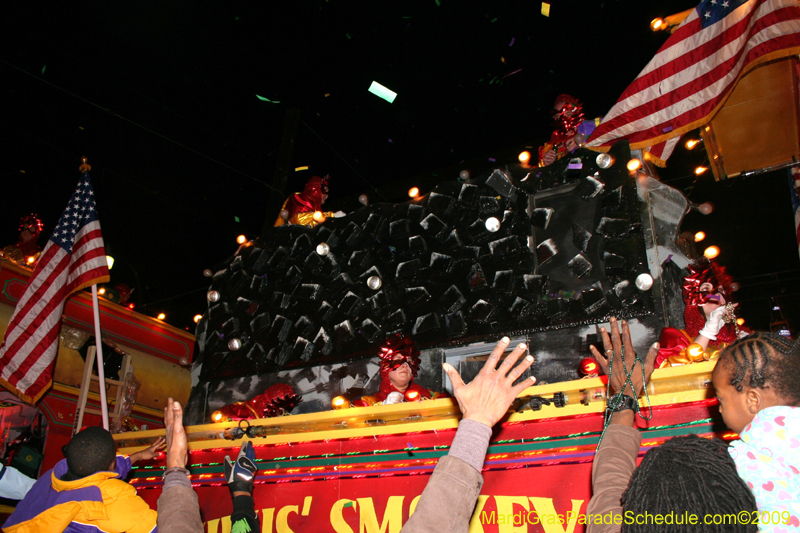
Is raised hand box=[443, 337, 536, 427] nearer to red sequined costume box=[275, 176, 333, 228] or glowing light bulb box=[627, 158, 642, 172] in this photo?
glowing light bulb box=[627, 158, 642, 172]

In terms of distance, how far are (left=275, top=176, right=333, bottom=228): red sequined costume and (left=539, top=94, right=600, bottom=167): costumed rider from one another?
100 inches

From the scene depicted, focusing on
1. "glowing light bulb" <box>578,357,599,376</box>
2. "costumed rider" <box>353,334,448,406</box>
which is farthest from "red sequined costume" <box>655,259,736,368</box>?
"costumed rider" <box>353,334,448,406</box>

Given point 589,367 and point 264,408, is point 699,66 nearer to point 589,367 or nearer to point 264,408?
point 589,367

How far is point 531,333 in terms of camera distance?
174 inches

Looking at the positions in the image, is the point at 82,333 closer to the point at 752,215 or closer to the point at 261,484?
the point at 261,484

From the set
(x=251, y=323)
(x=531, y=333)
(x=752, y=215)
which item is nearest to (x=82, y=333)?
(x=251, y=323)

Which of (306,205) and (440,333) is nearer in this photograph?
(440,333)

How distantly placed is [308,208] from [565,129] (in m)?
3.01

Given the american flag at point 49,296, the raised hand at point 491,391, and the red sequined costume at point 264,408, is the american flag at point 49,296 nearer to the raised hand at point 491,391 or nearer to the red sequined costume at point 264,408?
the red sequined costume at point 264,408

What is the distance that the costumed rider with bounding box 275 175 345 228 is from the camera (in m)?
Answer: 6.17

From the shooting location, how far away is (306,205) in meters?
6.32

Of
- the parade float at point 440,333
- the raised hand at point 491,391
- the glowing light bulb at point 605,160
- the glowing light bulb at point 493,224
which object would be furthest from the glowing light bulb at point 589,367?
the raised hand at point 491,391

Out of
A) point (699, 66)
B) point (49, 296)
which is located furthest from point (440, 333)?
point (49, 296)

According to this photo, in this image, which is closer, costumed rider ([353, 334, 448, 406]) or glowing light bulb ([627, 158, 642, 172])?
glowing light bulb ([627, 158, 642, 172])
